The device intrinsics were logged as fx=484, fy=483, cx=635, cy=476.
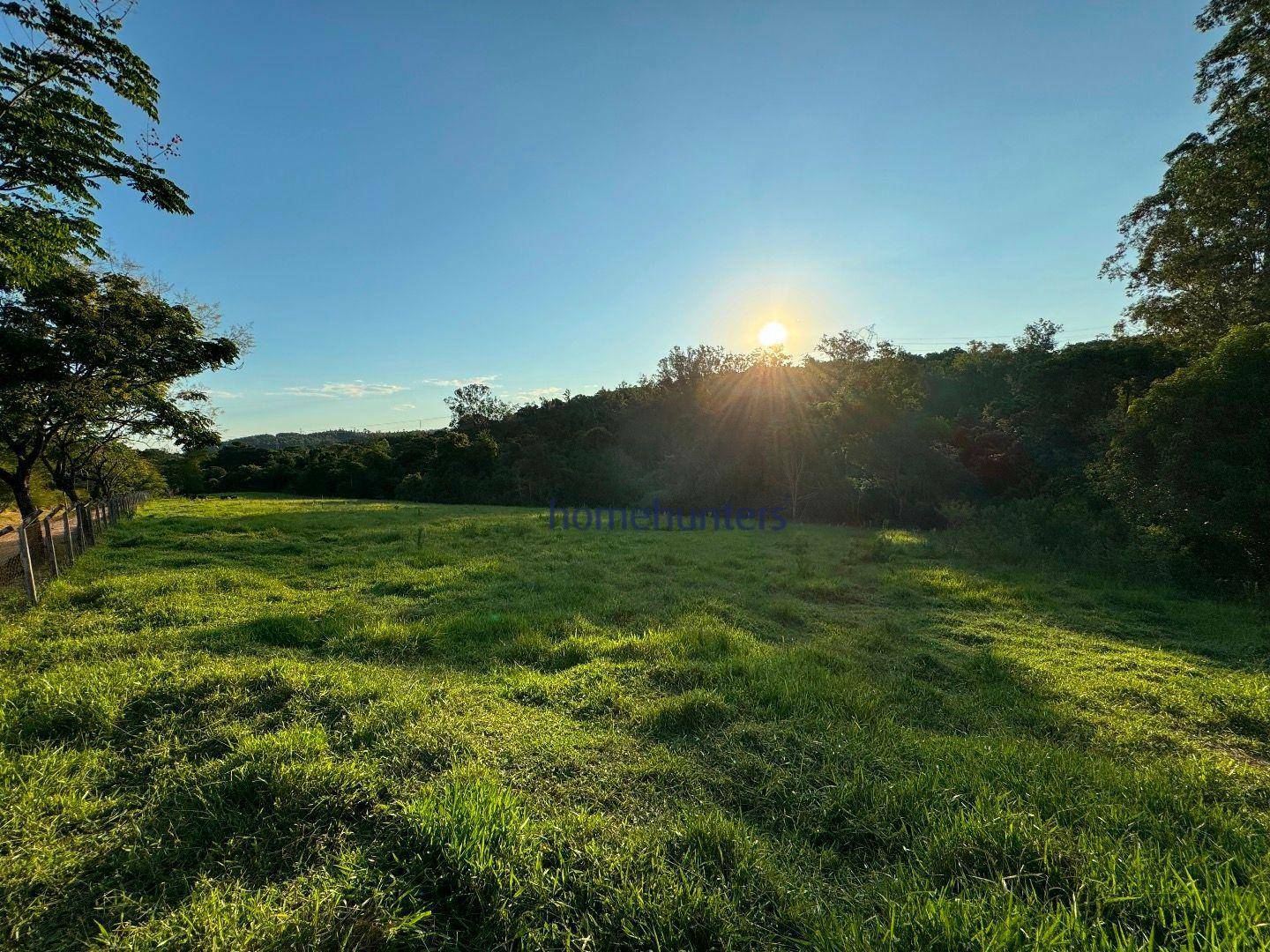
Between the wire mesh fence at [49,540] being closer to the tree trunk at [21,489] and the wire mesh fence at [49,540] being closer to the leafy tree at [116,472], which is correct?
the tree trunk at [21,489]

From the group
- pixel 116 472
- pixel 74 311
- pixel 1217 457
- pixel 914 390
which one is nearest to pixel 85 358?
pixel 74 311

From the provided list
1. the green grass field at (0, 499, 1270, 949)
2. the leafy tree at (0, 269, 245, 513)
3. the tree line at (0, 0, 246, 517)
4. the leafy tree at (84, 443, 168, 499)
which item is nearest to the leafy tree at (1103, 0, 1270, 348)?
the green grass field at (0, 499, 1270, 949)

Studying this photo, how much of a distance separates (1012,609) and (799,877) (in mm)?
7618

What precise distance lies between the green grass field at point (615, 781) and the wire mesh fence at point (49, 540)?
107cm

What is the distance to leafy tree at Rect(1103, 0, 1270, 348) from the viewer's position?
1127 centimetres

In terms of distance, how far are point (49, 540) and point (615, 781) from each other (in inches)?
412

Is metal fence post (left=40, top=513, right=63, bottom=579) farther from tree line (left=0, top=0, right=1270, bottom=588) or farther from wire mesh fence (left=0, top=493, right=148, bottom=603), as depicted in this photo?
tree line (left=0, top=0, right=1270, bottom=588)

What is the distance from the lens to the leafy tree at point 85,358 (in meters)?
A: 10.8

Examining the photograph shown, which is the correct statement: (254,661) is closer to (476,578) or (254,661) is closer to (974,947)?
(476,578)

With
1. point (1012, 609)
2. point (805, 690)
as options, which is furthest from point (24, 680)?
point (1012, 609)

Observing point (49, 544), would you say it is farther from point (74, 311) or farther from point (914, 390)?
point (914, 390)

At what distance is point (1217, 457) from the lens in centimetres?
842

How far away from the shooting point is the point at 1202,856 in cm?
211

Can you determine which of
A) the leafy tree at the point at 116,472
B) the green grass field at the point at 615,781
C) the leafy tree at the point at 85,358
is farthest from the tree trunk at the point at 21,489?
the green grass field at the point at 615,781
